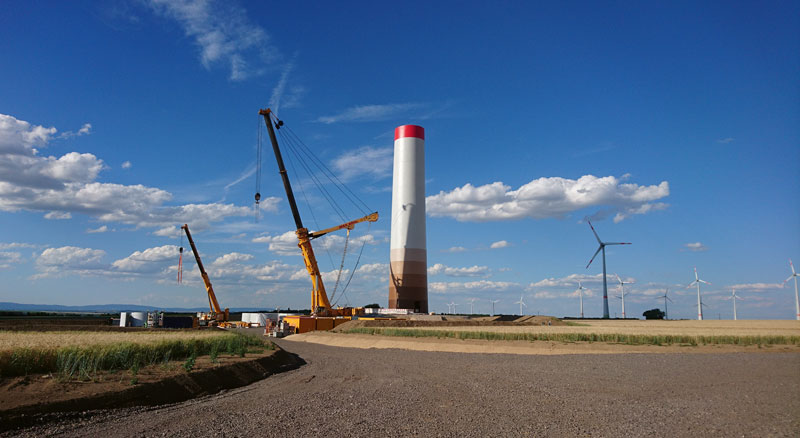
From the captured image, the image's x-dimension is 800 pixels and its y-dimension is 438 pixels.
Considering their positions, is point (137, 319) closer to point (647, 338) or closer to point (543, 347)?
point (543, 347)

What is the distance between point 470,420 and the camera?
14.4 m

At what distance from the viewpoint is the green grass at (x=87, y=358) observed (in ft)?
51.4

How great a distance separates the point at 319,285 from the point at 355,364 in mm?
46875

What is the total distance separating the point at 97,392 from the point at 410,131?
68968mm

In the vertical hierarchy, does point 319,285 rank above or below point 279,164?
below

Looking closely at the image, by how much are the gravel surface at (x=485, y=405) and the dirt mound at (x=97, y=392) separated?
508mm

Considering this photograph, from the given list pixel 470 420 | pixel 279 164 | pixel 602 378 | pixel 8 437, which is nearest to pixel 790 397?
pixel 602 378

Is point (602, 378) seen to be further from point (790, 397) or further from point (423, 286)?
point (423, 286)

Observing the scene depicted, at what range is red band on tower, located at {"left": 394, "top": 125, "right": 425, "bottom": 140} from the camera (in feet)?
263

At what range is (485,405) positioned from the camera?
54.4 feet

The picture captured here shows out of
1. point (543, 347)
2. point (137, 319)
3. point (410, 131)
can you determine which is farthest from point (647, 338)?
point (137, 319)

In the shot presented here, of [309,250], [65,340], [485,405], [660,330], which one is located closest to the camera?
[485,405]

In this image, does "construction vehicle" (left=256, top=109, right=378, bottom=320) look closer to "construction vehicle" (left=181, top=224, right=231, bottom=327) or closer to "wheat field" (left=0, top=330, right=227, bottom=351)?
"construction vehicle" (left=181, top=224, right=231, bottom=327)

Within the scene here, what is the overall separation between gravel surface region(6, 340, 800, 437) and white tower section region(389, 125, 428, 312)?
1933 inches
